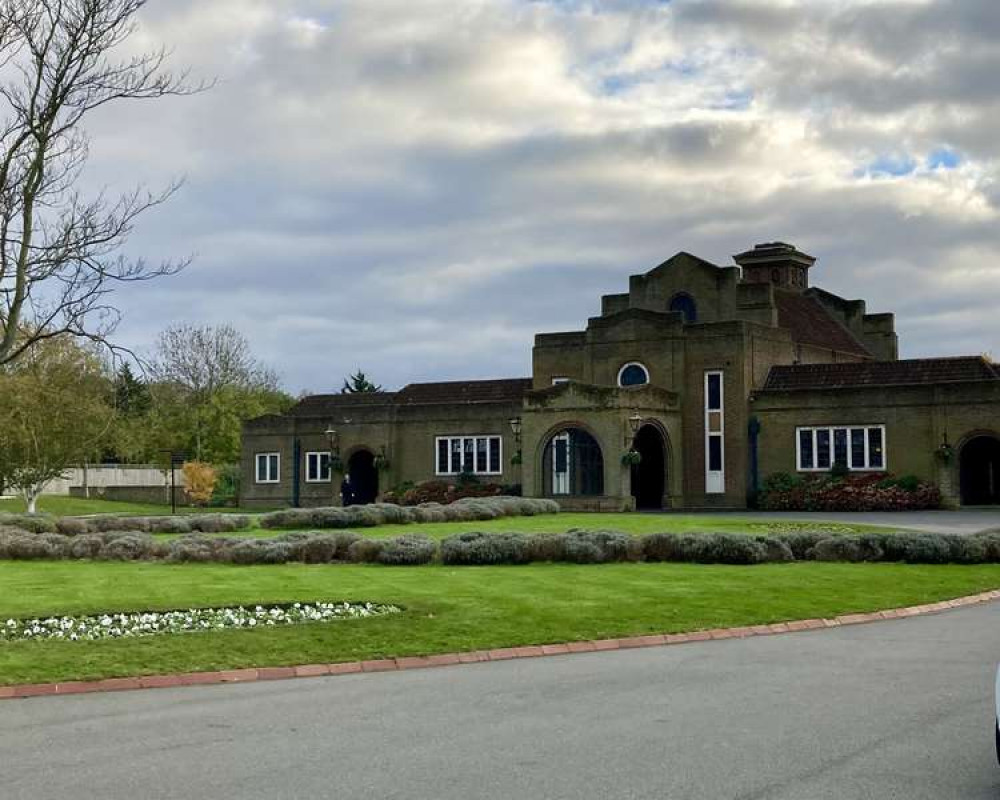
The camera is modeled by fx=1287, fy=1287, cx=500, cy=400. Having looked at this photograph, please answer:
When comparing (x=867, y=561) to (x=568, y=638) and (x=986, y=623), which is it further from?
(x=568, y=638)

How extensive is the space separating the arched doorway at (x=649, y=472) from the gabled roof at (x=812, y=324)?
8.87 metres

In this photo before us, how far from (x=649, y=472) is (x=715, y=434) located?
3.73 metres

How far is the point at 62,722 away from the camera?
11336mm

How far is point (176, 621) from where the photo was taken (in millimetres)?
16828

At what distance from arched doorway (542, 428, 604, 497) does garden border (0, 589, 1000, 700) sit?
3471cm

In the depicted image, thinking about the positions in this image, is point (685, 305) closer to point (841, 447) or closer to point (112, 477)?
point (841, 447)

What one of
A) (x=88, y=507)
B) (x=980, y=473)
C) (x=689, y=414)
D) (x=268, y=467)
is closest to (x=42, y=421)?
(x=88, y=507)

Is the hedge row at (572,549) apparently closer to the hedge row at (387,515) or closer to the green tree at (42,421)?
the hedge row at (387,515)

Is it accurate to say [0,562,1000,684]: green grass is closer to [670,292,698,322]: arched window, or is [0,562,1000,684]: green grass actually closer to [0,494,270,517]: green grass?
[670,292,698,322]: arched window

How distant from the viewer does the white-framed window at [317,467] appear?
6700 centimetres

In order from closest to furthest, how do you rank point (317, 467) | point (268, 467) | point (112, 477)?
point (317, 467) < point (268, 467) < point (112, 477)

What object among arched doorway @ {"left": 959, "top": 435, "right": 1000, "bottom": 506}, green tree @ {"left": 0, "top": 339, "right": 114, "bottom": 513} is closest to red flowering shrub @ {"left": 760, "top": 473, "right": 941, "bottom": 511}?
arched doorway @ {"left": 959, "top": 435, "right": 1000, "bottom": 506}

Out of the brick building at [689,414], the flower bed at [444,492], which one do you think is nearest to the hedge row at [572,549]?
the brick building at [689,414]

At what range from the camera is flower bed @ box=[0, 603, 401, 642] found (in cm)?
1592
